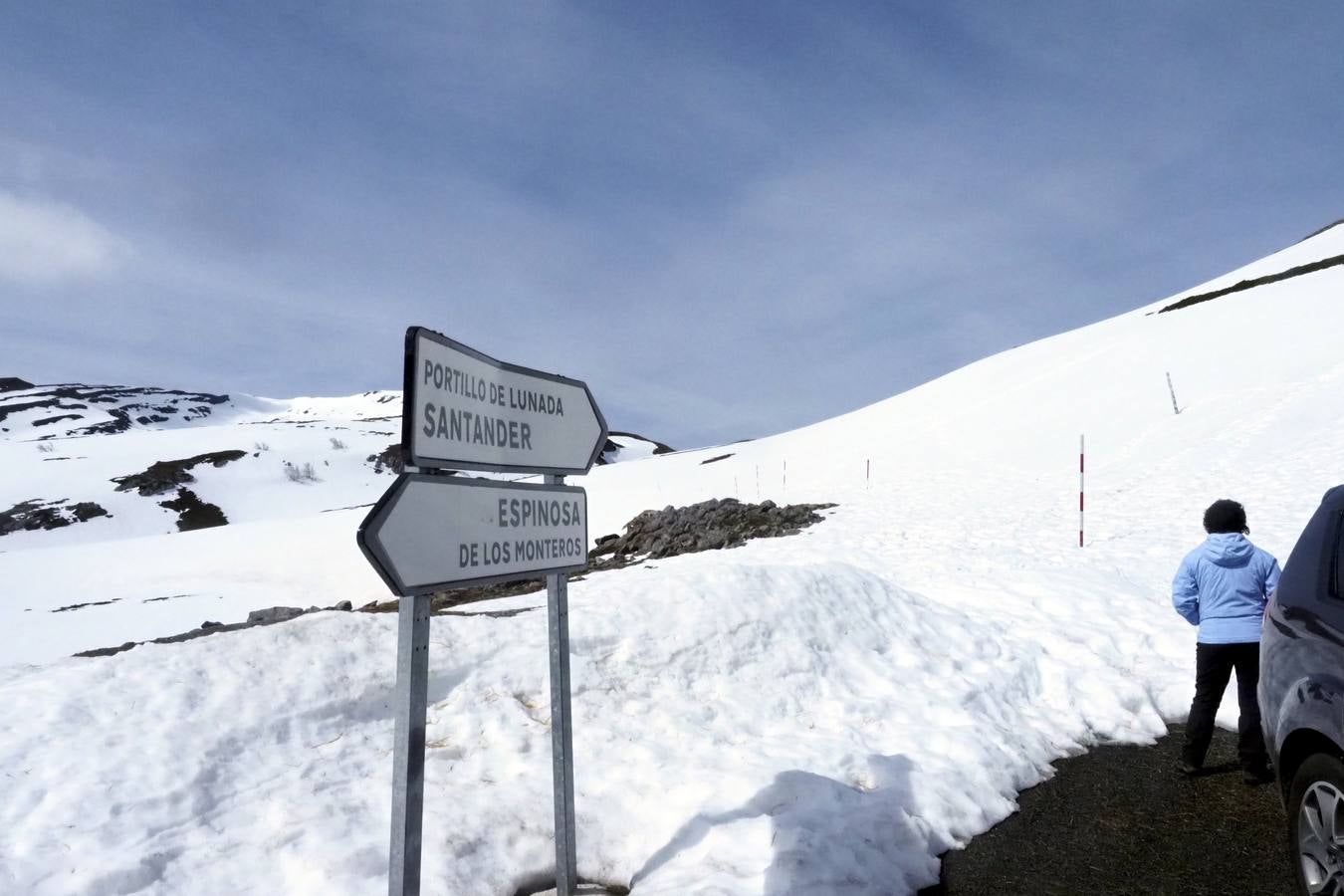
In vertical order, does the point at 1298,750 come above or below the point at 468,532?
below

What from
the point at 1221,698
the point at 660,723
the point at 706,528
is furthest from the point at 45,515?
the point at 1221,698

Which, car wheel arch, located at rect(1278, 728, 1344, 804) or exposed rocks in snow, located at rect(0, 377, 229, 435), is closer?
car wheel arch, located at rect(1278, 728, 1344, 804)

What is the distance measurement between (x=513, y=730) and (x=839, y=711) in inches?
110

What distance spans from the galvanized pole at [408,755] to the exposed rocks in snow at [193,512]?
6309 centimetres

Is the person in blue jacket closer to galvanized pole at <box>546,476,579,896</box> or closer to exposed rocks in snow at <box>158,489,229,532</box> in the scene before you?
galvanized pole at <box>546,476,579,896</box>

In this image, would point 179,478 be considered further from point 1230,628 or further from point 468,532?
point 1230,628

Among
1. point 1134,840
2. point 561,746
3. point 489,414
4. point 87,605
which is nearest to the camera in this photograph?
point 489,414

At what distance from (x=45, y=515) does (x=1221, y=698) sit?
70450 millimetres

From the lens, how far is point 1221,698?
596 cm

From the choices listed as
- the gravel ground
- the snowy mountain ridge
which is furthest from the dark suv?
the snowy mountain ridge

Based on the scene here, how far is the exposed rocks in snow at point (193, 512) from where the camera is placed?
58438 mm

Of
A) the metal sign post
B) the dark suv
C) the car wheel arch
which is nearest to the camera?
the metal sign post

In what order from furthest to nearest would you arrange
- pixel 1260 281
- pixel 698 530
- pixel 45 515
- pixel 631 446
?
pixel 631 446 → pixel 45 515 → pixel 1260 281 → pixel 698 530

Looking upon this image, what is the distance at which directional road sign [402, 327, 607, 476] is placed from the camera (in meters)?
3.39
